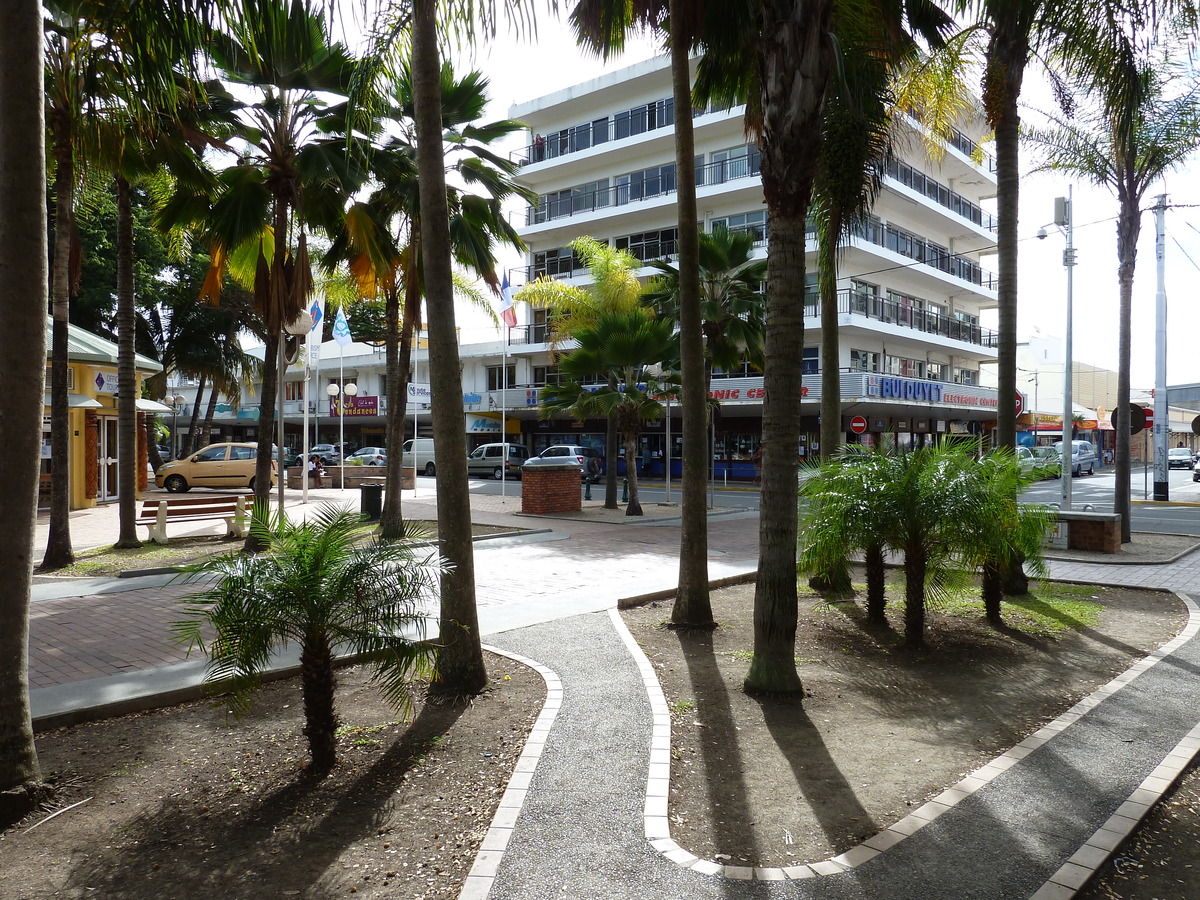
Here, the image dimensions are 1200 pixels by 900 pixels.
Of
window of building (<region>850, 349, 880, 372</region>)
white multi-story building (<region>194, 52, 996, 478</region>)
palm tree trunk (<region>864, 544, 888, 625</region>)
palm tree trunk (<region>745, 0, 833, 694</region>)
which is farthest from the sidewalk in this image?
window of building (<region>850, 349, 880, 372</region>)

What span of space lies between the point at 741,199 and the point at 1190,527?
68.5 ft

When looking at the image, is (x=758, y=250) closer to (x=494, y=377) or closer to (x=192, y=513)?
(x=494, y=377)

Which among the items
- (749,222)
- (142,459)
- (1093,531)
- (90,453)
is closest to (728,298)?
(1093,531)

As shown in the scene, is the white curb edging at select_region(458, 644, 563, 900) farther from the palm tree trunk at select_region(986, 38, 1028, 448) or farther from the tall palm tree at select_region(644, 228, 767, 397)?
the tall palm tree at select_region(644, 228, 767, 397)

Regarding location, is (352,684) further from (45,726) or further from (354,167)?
(354,167)

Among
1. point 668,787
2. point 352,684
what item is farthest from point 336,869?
point 352,684

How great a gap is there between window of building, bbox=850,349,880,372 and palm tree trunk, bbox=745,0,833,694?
28.1m

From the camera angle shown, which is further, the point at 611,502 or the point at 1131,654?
the point at 611,502

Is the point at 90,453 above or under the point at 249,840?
above

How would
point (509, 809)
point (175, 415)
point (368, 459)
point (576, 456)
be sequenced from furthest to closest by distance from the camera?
point (175, 415), point (368, 459), point (576, 456), point (509, 809)

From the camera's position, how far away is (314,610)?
412 centimetres

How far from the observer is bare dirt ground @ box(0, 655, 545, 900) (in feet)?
10.9

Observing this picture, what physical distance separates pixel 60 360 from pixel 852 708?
428 inches

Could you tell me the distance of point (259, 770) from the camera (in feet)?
14.5
